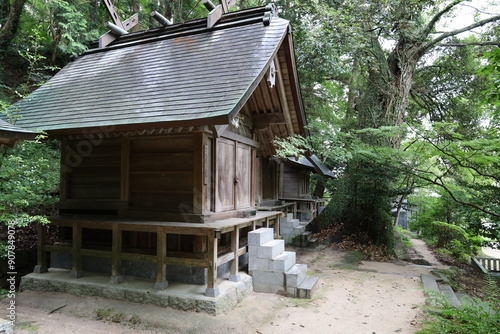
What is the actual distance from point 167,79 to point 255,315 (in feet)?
17.2

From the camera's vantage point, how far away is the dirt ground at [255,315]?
495 cm

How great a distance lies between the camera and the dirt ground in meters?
4.95

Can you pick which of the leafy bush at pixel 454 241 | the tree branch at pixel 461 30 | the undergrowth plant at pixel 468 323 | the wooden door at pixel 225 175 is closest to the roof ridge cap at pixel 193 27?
the wooden door at pixel 225 175

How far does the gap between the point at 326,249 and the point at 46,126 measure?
383 inches

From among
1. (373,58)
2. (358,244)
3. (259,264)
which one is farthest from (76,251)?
(373,58)

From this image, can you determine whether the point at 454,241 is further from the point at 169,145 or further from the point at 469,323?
the point at 169,145

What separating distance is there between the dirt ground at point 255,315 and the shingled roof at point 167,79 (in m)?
3.34

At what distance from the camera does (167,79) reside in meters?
6.82

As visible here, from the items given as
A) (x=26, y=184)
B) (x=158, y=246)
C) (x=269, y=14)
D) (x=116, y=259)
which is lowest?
(x=116, y=259)

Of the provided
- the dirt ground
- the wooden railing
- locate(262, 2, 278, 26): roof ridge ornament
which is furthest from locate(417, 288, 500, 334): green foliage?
locate(262, 2, 278, 26): roof ridge ornament

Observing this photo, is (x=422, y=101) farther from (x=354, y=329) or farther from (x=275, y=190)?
(x=354, y=329)

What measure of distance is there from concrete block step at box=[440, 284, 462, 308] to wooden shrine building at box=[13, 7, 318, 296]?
4.39m

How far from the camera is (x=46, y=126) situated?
255 inches

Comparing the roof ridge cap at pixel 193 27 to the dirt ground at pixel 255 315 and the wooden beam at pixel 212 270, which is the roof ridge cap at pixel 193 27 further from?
the dirt ground at pixel 255 315
